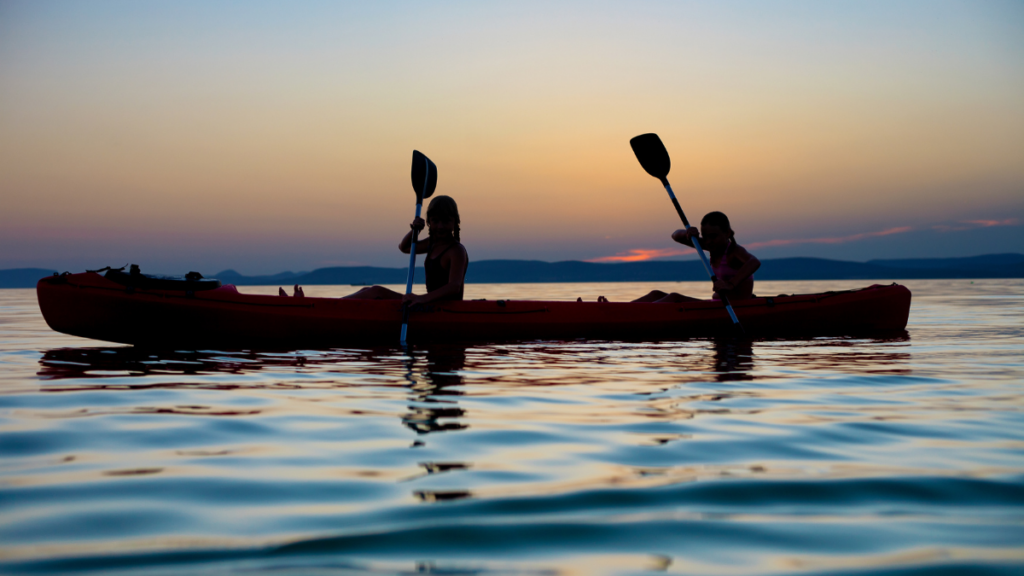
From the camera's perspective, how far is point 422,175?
9.11 meters

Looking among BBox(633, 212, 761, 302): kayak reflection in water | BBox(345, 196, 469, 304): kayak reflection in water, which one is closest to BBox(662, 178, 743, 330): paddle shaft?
BBox(633, 212, 761, 302): kayak reflection in water

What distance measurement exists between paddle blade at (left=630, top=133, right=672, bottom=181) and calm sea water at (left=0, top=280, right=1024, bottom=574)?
554 centimetres

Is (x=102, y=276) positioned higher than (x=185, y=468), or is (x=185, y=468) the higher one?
(x=102, y=276)

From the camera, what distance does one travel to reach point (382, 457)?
2.78 metres

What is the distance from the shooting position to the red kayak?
23.5 feet

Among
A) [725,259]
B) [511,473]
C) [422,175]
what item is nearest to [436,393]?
[511,473]

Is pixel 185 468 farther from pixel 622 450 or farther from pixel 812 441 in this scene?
pixel 812 441

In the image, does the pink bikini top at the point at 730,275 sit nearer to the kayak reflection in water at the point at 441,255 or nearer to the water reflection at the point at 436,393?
the kayak reflection in water at the point at 441,255

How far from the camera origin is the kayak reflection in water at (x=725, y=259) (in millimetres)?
8766

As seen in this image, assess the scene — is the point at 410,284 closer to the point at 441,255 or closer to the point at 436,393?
the point at 441,255

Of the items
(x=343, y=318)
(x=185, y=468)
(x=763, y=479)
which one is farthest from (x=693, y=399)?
(x=343, y=318)

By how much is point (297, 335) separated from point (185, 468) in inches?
208

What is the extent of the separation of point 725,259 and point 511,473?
7.00 meters

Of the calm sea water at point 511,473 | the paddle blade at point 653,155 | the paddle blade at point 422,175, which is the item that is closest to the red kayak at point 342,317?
the paddle blade at point 422,175
